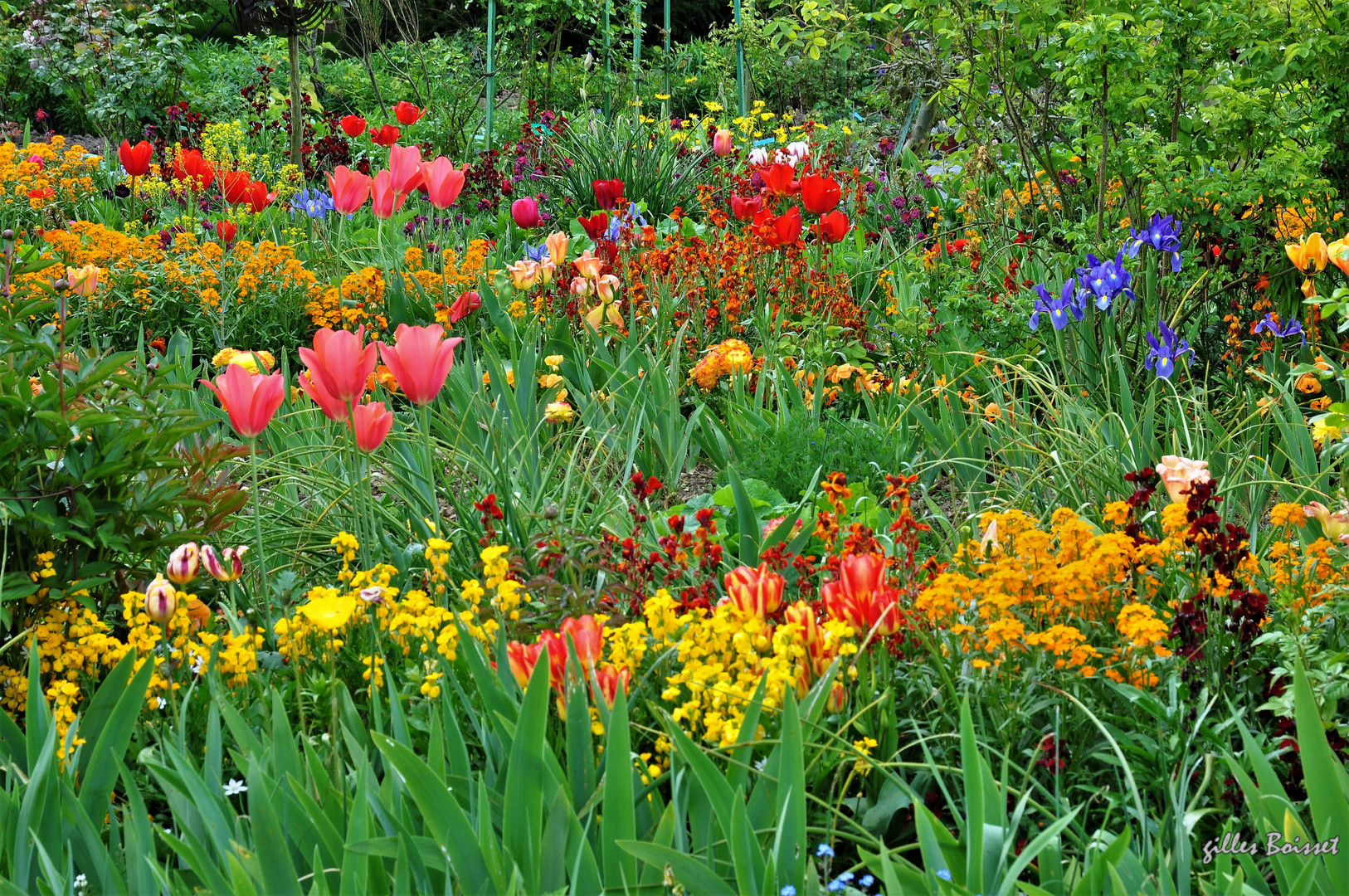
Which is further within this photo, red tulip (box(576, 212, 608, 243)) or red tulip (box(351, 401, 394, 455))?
red tulip (box(576, 212, 608, 243))

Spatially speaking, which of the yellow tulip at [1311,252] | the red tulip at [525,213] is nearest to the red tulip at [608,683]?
the yellow tulip at [1311,252]

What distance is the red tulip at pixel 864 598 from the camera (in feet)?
5.73

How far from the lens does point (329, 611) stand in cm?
179

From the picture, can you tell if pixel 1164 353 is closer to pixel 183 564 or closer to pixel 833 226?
pixel 833 226

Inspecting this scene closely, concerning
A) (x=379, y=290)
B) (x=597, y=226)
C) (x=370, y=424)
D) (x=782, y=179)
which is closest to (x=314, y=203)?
→ (x=379, y=290)

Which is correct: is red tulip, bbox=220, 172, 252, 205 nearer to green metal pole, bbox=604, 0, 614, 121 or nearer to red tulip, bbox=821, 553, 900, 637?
green metal pole, bbox=604, 0, 614, 121

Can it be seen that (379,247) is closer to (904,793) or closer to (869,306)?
(869,306)

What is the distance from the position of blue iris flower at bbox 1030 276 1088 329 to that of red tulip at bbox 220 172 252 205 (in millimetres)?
3202

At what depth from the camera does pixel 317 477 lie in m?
2.63

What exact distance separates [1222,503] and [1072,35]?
139 centimetres

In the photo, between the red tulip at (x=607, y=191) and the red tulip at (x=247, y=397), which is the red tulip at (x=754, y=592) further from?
the red tulip at (x=607, y=191)

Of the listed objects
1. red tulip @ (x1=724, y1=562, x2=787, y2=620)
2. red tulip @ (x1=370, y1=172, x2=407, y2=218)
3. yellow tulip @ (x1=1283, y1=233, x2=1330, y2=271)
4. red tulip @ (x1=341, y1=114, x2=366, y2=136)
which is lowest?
red tulip @ (x1=724, y1=562, x2=787, y2=620)

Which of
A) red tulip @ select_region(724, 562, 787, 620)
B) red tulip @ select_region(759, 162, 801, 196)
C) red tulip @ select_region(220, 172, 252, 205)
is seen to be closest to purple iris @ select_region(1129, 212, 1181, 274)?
red tulip @ select_region(759, 162, 801, 196)

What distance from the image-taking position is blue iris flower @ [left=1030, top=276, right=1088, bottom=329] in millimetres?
3123
